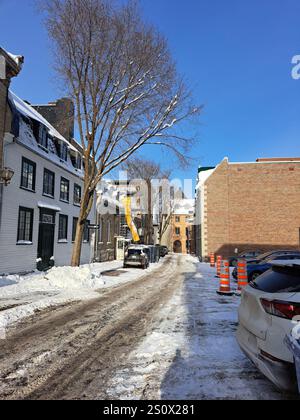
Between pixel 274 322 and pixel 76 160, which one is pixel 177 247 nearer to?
pixel 76 160

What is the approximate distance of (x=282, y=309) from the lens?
10.5 feet

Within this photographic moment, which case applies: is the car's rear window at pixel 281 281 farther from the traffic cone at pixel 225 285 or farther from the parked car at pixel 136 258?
the parked car at pixel 136 258

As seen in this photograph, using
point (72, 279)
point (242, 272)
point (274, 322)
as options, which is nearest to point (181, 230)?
point (72, 279)

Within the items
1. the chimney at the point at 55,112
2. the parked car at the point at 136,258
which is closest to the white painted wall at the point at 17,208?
the chimney at the point at 55,112

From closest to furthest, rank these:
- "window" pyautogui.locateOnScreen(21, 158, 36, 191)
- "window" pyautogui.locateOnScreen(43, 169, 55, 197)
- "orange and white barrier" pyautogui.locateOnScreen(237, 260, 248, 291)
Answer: "orange and white barrier" pyautogui.locateOnScreen(237, 260, 248, 291)
"window" pyautogui.locateOnScreen(21, 158, 36, 191)
"window" pyautogui.locateOnScreen(43, 169, 55, 197)

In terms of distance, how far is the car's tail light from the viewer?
3127 millimetres

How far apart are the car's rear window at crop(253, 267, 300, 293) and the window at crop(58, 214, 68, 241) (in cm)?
1857

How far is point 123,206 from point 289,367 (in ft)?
114

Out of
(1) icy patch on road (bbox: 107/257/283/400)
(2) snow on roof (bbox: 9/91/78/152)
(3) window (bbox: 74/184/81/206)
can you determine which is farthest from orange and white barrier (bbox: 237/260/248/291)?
A: (3) window (bbox: 74/184/81/206)

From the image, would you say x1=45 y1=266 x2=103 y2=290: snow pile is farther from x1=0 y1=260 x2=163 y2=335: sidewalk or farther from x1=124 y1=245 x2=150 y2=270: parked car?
x1=124 y1=245 x2=150 y2=270: parked car

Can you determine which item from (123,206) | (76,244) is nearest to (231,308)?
(76,244)

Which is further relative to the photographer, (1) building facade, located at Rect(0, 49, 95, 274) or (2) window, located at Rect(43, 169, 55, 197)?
(2) window, located at Rect(43, 169, 55, 197)

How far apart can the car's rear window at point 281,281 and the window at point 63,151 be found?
19.6m

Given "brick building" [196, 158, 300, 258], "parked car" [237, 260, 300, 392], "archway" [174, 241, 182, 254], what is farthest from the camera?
"archway" [174, 241, 182, 254]
